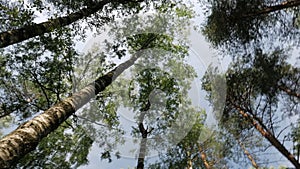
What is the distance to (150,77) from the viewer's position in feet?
17.5

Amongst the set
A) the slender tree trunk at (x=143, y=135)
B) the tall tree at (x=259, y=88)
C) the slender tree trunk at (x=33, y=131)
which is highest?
the tall tree at (x=259, y=88)

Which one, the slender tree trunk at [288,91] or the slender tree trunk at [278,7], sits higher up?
the slender tree trunk at [278,7]

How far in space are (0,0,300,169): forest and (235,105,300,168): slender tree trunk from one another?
30mm

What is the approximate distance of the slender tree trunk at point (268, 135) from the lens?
6.35 meters

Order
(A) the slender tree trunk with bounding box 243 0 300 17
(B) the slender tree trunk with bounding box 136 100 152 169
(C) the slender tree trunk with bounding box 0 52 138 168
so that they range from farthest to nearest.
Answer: (A) the slender tree trunk with bounding box 243 0 300 17 → (B) the slender tree trunk with bounding box 136 100 152 169 → (C) the slender tree trunk with bounding box 0 52 138 168

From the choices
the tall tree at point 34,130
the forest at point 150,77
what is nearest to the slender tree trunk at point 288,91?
the forest at point 150,77

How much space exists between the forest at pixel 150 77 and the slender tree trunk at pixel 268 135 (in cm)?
3

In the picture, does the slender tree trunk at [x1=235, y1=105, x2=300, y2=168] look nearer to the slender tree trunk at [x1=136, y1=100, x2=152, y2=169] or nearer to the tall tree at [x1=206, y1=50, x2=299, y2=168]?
the tall tree at [x1=206, y1=50, x2=299, y2=168]

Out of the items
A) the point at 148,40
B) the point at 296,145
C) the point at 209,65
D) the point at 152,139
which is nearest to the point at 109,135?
the point at 152,139

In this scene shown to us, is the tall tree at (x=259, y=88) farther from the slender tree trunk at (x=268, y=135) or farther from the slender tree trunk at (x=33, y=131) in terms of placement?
the slender tree trunk at (x=33, y=131)

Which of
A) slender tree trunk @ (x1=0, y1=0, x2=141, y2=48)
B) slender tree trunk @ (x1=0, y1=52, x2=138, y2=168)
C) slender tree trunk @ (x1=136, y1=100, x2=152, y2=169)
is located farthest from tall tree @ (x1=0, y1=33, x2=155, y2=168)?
slender tree trunk @ (x1=0, y1=0, x2=141, y2=48)

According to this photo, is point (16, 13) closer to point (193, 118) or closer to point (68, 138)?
point (193, 118)

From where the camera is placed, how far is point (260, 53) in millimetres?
6957

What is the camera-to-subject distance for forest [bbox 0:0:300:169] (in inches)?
195
